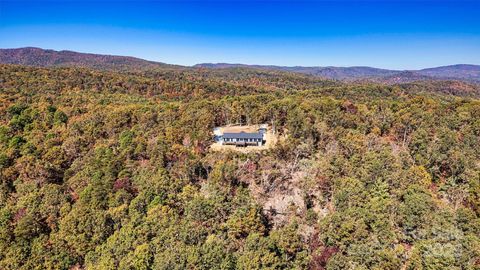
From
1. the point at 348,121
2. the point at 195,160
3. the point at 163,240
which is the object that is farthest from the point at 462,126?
the point at 163,240

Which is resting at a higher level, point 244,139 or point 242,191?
point 244,139

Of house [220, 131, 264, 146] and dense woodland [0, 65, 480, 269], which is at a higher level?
house [220, 131, 264, 146]

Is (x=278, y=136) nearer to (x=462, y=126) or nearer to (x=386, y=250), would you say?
(x=386, y=250)

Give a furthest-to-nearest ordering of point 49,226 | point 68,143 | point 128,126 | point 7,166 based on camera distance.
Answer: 1. point 128,126
2. point 68,143
3. point 7,166
4. point 49,226

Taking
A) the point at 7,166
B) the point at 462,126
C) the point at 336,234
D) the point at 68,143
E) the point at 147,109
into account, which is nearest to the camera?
the point at 336,234

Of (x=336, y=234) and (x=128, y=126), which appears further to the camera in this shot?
(x=128, y=126)

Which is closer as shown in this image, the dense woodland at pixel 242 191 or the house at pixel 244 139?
the dense woodland at pixel 242 191

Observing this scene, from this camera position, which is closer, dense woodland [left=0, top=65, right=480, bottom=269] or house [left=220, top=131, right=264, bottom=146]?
dense woodland [left=0, top=65, right=480, bottom=269]

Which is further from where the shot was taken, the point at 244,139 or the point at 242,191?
the point at 244,139
